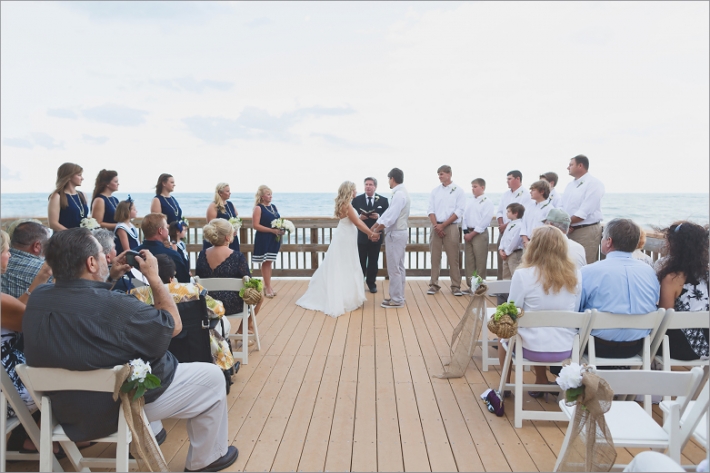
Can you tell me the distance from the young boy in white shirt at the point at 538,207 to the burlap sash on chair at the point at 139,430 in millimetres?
4643

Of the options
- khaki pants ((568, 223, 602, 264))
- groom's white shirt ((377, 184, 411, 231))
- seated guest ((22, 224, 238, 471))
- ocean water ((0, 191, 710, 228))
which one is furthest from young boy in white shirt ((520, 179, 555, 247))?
ocean water ((0, 191, 710, 228))

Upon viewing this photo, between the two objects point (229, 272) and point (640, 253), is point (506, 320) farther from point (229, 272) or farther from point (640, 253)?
point (229, 272)

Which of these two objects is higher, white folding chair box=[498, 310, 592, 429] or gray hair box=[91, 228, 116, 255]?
gray hair box=[91, 228, 116, 255]

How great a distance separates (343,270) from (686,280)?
399cm

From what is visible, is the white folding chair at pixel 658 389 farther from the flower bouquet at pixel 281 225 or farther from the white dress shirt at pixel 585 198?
the flower bouquet at pixel 281 225

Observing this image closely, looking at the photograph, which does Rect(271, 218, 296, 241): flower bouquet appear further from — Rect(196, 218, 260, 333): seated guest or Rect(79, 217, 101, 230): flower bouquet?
Rect(196, 218, 260, 333): seated guest

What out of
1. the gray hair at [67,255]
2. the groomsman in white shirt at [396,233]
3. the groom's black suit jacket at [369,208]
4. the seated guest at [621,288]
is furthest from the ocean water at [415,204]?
the gray hair at [67,255]

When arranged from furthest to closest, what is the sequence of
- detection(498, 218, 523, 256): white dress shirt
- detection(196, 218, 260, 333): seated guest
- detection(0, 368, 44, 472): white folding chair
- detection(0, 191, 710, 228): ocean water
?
detection(0, 191, 710, 228): ocean water
detection(498, 218, 523, 256): white dress shirt
detection(196, 218, 260, 333): seated guest
detection(0, 368, 44, 472): white folding chair

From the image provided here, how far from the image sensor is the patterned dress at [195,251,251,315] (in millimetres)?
4340

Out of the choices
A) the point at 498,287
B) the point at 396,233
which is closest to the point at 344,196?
the point at 396,233

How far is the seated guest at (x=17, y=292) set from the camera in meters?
2.43

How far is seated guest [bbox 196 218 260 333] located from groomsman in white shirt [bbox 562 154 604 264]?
14.4 feet

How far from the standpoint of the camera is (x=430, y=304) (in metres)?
6.68

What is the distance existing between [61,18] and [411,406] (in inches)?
271
